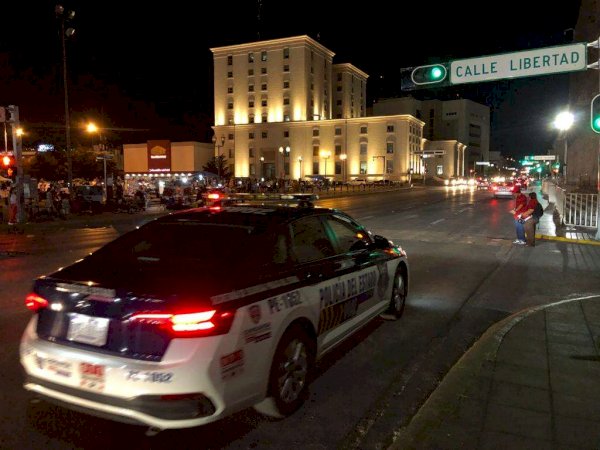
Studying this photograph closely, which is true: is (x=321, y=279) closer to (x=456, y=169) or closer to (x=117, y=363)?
(x=117, y=363)

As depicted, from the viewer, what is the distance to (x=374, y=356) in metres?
5.66

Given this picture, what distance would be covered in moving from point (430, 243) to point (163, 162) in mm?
59117

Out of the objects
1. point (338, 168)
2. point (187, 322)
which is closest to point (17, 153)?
point (187, 322)

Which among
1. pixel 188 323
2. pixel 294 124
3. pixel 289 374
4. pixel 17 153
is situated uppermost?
pixel 294 124

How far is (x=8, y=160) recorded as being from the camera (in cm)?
2147

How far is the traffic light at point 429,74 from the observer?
11822 mm

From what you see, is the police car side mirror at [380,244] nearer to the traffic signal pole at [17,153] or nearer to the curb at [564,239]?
the curb at [564,239]

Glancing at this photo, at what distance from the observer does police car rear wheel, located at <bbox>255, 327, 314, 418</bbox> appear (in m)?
3.98

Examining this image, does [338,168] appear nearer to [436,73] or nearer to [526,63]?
[436,73]

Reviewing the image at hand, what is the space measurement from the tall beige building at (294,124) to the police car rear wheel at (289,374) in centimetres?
9743

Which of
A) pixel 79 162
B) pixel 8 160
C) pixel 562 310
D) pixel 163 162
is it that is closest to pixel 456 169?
pixel 163 162

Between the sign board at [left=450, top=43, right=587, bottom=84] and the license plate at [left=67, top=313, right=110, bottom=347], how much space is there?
32.8ft

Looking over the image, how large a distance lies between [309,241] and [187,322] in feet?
6.07

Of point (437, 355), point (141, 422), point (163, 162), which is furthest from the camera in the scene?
point (163, 162)
